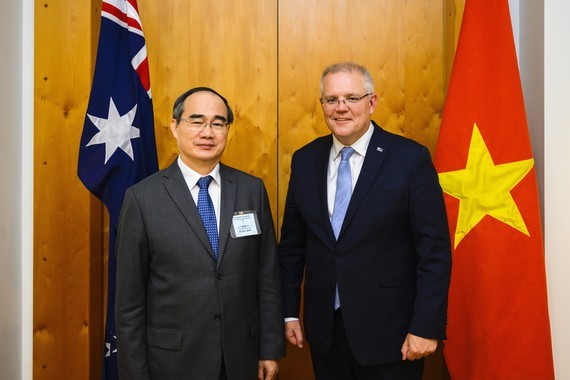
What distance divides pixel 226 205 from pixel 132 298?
44 cm

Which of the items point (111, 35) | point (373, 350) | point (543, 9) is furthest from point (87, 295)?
point (543, 9)

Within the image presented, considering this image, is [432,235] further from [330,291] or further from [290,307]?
[290,307]

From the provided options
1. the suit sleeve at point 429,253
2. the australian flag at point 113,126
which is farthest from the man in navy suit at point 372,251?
the australian flag at point 113,126

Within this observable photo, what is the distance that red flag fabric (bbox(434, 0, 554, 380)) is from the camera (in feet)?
6.73

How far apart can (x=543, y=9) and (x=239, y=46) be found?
1465 millimetres

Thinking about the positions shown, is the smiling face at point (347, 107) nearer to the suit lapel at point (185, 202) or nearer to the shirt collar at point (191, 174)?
the shirt collar at point (191, 174)

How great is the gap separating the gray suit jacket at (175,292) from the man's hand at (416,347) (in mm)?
567

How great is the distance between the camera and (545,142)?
218 cm

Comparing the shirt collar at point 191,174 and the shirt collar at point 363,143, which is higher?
the shirt collar at point 363,143

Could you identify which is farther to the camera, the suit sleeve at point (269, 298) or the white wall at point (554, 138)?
the white wall at point (554, 138)

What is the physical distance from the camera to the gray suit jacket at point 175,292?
5.25 ft

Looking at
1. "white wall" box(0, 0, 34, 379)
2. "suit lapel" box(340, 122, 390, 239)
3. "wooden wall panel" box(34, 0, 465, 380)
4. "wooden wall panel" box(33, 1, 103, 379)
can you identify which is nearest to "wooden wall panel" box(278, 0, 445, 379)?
"wooden wall panel" box(34, 0, 465, 380)

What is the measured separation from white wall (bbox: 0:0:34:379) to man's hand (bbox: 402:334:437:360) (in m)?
1.81

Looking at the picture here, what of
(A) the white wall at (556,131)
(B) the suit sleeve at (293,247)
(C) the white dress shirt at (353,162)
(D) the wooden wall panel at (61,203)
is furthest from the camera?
(D) the wooden wall panel at (61,203)
